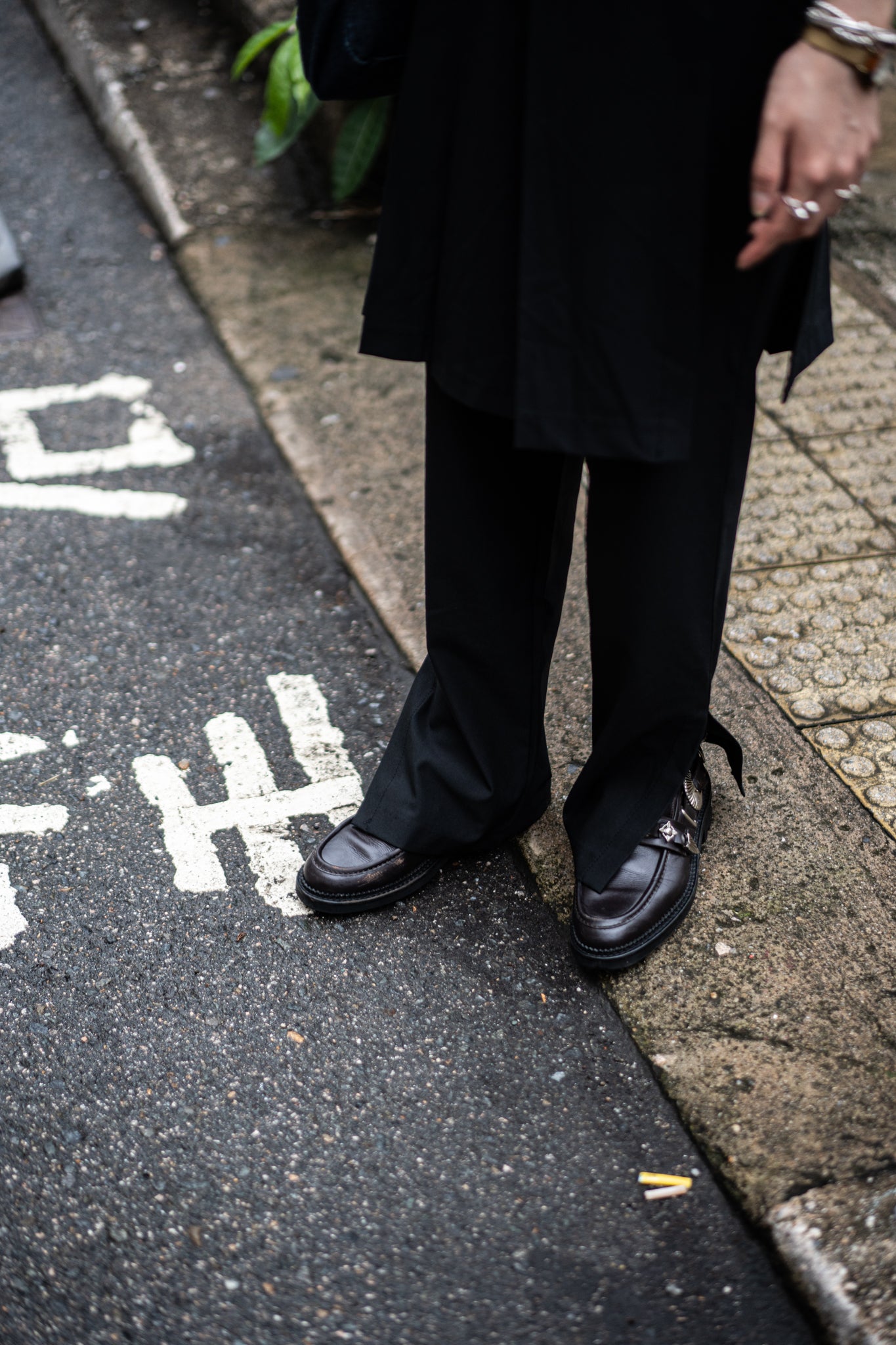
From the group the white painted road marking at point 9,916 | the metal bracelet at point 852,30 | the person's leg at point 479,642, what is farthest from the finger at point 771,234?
the white painted road marking at point 9,916

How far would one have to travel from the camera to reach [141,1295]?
149 centimetres

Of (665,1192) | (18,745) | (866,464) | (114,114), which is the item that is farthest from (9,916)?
(114,114)

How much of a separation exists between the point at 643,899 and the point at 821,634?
90 cm

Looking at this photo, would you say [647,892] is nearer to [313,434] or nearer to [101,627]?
[101,627]

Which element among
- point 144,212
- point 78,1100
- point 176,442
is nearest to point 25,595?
point 176,442

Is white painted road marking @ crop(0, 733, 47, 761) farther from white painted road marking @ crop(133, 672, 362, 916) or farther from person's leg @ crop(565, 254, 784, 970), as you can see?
person's leg @ crop(565, 254, 784, 970)

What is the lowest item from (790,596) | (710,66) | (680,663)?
(790,596)

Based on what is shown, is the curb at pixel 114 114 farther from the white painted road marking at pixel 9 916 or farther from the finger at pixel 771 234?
the finger at pixel 771 234

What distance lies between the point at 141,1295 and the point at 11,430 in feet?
Result: 8.19

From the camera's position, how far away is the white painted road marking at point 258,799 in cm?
210

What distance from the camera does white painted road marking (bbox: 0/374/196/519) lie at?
3.09 metres

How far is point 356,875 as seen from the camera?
1.97 meters

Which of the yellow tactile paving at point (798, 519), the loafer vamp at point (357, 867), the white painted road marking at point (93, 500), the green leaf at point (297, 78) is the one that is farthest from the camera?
the green leaf at point (297, 78)

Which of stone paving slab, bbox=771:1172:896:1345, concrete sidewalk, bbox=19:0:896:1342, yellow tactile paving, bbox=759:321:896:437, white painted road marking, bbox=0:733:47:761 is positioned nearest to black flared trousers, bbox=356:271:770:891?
concrete sidewalk, bbox=19:0:896:1342
